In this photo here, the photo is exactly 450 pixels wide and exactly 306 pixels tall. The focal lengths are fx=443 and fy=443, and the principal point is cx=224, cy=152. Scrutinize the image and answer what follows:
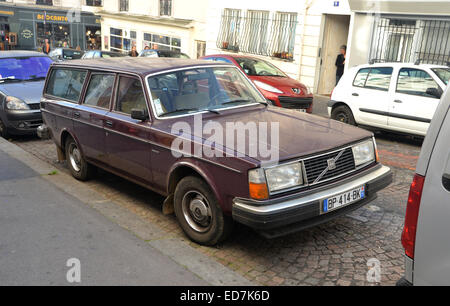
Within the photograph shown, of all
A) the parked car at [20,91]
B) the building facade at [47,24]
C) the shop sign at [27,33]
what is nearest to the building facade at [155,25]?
the building facade at [47,24]

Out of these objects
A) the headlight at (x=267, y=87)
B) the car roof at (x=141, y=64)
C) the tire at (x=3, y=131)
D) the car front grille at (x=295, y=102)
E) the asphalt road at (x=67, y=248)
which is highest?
the car roof at (x=141, y=64)

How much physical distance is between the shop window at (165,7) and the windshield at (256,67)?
1544cm

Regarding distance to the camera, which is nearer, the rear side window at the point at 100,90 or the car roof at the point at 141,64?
the car roof at the point at 141,64

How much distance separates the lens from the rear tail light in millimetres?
2674

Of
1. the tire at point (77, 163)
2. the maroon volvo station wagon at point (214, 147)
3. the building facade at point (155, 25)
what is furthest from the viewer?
the building facade at point (155, 25)

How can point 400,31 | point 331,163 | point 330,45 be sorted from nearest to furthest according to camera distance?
point 331,163, point 400,31, point 330,45

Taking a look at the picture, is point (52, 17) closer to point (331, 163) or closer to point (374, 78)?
point (374, 78)

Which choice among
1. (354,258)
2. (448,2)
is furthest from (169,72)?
(448,2)

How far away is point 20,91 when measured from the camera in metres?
9.40

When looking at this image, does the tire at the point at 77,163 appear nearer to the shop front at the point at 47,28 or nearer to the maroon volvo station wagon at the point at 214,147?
the maroon volvo station wagon at the point at 214,147

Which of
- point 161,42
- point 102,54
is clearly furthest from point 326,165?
point 161,42

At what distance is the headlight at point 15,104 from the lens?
903 centimetres

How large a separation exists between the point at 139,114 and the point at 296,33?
1364 cm

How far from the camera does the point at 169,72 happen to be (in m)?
5.20
